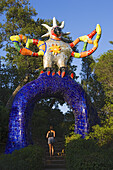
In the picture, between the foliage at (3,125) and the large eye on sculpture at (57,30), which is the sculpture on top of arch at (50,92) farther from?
the foliage at (3,125)

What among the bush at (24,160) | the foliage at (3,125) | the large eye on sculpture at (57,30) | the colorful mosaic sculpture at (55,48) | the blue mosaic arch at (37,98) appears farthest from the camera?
the large eye on sculpture at (57,30)

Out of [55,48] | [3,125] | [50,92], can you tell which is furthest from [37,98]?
[55,48]

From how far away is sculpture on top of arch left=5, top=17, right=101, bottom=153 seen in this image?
29.9ft

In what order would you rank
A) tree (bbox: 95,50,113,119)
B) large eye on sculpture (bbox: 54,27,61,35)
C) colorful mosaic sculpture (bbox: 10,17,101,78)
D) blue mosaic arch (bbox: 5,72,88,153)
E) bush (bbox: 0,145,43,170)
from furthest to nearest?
tree (bbox: 95,50,113,119) < large eye on sculpture (bbox: 54,27,61,35) < colorful mosaic sculpture (bbox: 10,17,101,78) < blue mosaic arch (bbox: 5,72,88,153) < bush (bbox: 0,145,43,170)

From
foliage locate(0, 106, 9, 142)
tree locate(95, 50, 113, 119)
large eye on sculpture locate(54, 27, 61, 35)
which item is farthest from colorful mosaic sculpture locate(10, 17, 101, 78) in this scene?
tree locate(95, 50, 113, 119)

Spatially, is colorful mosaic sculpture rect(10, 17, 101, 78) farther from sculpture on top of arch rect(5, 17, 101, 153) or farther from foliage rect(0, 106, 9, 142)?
foliage rect(0, 106, 9, 142)

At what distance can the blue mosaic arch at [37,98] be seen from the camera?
357 inches

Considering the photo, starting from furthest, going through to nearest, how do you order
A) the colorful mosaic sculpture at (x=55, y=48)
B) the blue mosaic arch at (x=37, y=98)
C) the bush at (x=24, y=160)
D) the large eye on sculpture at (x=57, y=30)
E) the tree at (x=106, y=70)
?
the tree at (x=106, y=70) < the large eye on sculpture at (x=57, y=30) < the colorful mosaic sculpture at (x=55, y=48) < the blue mosaic arch at (x=37, y=98) < the bush at (x=24, y=160)

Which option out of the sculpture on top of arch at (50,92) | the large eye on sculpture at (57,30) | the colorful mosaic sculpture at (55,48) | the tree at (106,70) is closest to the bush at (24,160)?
the sculpture on top of arch at (50,92)

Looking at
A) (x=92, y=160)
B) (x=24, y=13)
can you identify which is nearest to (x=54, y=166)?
(x=92, y=160)

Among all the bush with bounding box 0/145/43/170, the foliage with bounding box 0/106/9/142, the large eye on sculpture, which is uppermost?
the large eye on sculpture

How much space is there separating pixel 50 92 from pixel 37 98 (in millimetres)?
688

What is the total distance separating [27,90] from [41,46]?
8.27 feet

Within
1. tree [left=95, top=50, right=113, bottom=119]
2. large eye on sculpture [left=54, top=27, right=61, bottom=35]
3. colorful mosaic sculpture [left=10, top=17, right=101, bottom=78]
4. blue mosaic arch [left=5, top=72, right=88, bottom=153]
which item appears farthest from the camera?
tree [left=95, top=50, right=113, bottom=119]
